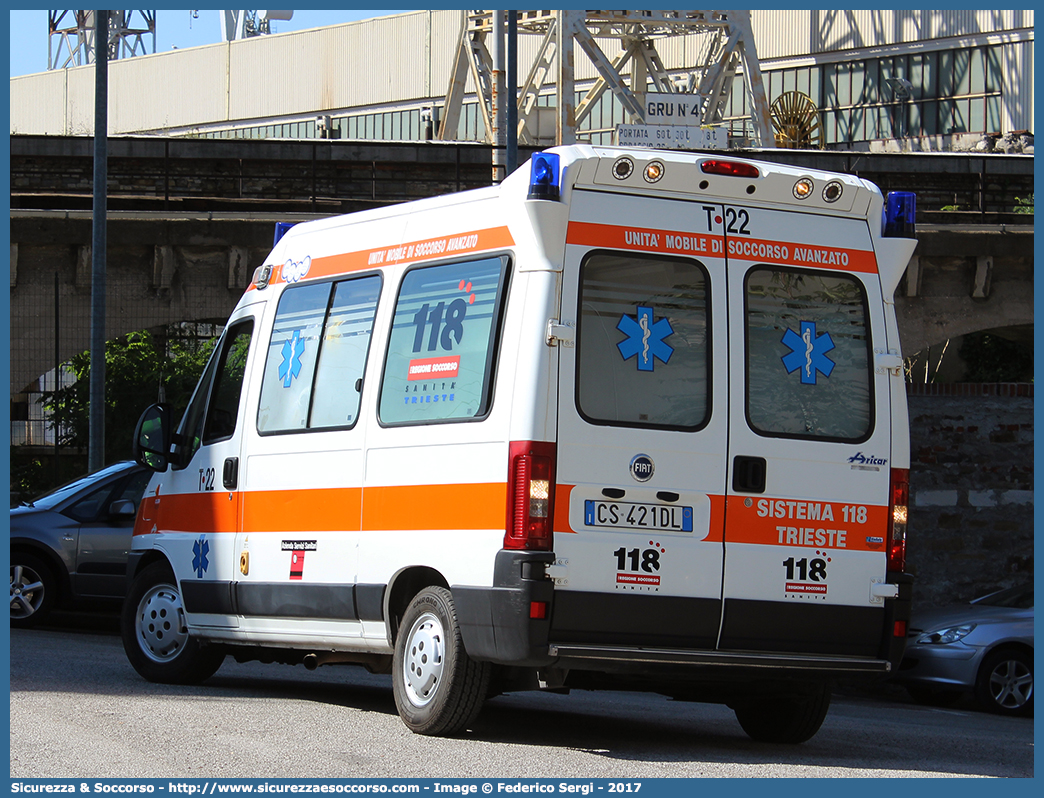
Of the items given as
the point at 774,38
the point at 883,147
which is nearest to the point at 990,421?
the point at 883,147

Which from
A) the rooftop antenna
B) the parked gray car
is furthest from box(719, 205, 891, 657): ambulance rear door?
the rooftop antenna

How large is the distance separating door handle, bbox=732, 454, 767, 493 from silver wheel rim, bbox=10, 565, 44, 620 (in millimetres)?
9024

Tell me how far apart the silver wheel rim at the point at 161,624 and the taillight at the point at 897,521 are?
4541mm

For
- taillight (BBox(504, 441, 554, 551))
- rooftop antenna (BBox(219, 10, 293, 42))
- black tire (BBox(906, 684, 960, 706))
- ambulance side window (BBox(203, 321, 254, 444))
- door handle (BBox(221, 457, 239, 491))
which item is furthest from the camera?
rooftop antenna (BBox(219, 10, 293, 42))

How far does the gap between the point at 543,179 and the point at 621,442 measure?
4.19 ft

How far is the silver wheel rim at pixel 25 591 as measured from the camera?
1421 cm

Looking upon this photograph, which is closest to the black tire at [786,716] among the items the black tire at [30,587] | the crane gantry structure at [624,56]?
the black tire at [30,587]

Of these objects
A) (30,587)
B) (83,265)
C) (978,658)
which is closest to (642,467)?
(978,658)

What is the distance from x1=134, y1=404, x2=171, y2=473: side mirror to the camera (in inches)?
388

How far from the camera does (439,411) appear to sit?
748cm

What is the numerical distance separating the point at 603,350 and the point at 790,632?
5.41 ft

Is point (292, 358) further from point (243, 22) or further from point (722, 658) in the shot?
point (243, 22)

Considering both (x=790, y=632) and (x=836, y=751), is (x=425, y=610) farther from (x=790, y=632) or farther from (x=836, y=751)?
(x=836, y=751)

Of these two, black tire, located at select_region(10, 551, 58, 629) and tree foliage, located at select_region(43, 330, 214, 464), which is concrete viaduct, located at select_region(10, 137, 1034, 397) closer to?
tree foliage, located at select_region(43, 330, 214, 464)
